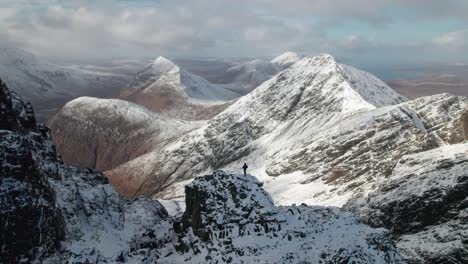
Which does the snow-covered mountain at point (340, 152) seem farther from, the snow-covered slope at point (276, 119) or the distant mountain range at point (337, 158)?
the snow-covered slope at point (276, 119)

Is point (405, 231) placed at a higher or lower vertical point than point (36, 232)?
lower

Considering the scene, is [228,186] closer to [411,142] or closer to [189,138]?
[411,142]

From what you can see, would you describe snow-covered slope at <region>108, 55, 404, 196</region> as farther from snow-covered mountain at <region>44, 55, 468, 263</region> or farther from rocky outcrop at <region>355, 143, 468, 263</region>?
rocky outcrop at <region>355, 143, 468, 263</region>

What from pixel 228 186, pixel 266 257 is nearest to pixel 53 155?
pixel 228 186

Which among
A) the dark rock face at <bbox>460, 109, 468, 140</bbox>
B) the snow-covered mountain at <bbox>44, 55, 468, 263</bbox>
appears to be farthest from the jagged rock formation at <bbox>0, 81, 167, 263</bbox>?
the dark rock face at <bbox>460, 109, 468, 140</bbox>

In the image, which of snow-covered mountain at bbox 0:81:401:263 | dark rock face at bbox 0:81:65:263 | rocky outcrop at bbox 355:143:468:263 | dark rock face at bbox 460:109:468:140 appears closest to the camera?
dark rock face at bbox 0:81:65:263

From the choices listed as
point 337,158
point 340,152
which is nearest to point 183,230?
point 337,158

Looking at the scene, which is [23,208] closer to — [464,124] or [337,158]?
[464,124]
